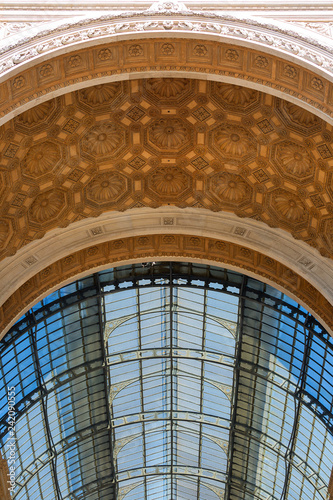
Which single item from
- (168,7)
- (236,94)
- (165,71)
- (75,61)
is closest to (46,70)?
(75,61)

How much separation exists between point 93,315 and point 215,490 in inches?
735

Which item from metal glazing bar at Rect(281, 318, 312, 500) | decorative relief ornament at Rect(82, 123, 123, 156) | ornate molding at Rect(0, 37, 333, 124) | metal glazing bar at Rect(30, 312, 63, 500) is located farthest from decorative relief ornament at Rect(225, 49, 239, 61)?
metal glazing bar at Rect(30, 312, 63, 500)

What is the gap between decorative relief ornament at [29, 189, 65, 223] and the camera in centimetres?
2319

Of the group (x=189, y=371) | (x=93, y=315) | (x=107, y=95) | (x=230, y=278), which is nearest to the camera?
(x=107, y=95)

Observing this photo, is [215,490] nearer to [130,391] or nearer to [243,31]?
[130,391]

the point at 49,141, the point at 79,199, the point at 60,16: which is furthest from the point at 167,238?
the point at 60,16

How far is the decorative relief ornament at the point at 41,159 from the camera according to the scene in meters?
21.9

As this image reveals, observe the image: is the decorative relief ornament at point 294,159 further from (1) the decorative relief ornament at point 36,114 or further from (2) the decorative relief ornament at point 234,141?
(1) the decorative relief ornament at point 36,114

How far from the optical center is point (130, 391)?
1476 inches

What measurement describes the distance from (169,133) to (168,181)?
6.62ft

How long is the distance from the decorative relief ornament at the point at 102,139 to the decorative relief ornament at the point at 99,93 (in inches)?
37.4

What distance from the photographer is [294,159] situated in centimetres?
2214

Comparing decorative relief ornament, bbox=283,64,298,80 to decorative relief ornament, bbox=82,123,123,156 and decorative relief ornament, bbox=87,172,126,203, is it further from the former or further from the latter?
decorative relief ornament, bbox=87,172,126,203

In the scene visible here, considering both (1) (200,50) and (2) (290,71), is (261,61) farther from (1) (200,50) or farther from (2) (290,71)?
(1) (200,50)
